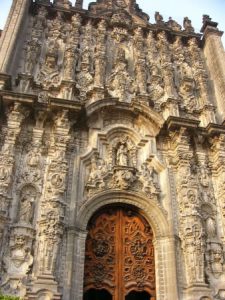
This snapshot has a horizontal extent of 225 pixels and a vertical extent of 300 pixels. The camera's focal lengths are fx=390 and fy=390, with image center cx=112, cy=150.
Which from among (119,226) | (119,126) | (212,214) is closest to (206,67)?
(119,126)

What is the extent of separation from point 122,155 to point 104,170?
72cm

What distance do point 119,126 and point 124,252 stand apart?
363cm

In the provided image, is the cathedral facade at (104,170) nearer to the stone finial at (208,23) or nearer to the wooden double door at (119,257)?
the wooden double door at (119,257)

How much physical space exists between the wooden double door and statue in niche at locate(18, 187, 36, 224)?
1.55 meters

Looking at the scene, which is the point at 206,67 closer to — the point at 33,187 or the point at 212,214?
the point at 212,214

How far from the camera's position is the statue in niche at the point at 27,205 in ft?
29.2

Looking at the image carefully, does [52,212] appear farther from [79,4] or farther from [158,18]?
[158,18]

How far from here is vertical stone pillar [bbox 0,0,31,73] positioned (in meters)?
11.1

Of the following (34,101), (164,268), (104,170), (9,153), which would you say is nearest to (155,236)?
(164,268)

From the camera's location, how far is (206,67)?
47.3 feet

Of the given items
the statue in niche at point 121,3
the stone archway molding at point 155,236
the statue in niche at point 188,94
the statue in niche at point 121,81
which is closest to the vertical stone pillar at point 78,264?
the stone archway molding at point 155,236

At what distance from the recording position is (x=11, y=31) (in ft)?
39.5

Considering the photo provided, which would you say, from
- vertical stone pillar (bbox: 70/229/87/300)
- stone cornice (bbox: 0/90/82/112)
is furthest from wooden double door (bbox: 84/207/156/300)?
stone cornice (bbox: 0/90/82/112)

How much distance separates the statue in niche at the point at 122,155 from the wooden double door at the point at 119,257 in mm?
1203
